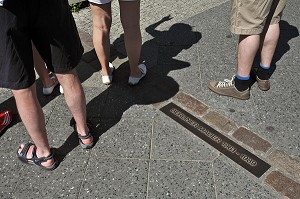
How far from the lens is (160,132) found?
274 centimetres

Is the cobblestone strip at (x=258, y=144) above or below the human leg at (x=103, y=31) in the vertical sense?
below

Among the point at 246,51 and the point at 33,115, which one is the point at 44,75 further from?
the point at 246,51

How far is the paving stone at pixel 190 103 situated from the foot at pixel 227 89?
25cm

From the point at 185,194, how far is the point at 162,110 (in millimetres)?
960

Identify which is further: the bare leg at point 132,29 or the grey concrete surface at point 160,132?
the bare leg at point 132,29

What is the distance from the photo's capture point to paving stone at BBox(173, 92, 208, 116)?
9.73 ft

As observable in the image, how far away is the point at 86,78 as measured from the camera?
346 centimetres

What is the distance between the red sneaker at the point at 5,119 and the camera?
2800mm

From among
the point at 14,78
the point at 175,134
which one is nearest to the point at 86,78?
the point at 175,134

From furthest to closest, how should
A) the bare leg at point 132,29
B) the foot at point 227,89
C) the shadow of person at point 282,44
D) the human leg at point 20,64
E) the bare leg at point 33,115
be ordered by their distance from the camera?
the shadow of person at point 282,44 < the foot at point 227,89 < the bare leg at point 132,29 < the bare leg at point 33,115 < the human leg at point 20,64

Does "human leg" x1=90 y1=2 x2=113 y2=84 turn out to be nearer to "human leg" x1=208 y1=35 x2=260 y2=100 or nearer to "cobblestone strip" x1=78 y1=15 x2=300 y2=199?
"cobblestone strip" x1=78 y1=15 x2=300 y2=199

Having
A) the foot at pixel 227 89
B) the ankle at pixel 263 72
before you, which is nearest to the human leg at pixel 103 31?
the foot at pixel 227 89

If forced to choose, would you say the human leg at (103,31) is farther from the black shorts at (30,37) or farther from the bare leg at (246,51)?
the bare leg at (246,51)

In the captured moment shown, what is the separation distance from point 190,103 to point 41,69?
151cm
